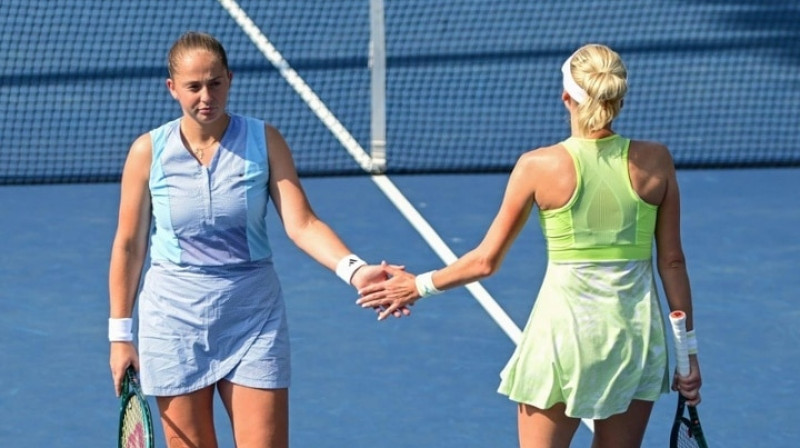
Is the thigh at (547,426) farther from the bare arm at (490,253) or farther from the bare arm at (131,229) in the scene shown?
the bare arm at (131,229)

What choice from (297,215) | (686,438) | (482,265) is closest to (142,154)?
(297,215)

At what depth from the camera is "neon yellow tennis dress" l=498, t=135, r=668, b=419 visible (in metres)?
4.82

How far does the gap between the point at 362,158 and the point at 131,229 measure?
6.87 meters

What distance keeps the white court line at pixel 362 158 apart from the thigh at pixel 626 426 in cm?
212

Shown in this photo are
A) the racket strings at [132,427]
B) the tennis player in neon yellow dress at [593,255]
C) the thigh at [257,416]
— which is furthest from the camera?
the racket strings at [132,427]

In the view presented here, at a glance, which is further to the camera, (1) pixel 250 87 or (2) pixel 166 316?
(1) pixel 250 87

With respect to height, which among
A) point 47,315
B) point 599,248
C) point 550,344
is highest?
point 599,248

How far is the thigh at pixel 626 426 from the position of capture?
496 cm

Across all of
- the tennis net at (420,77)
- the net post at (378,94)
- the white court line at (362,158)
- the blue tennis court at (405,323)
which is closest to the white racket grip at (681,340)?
the blue tennis court at (405,323)

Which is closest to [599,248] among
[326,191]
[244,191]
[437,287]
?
[437,287]

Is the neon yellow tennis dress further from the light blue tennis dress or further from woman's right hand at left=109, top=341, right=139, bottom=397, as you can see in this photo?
woman's right hand at left=109, top=341, right=139, bottom=397

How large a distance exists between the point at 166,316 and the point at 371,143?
6.89 m

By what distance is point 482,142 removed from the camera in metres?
12.1

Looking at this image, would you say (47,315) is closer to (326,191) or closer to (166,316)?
(326,191)
